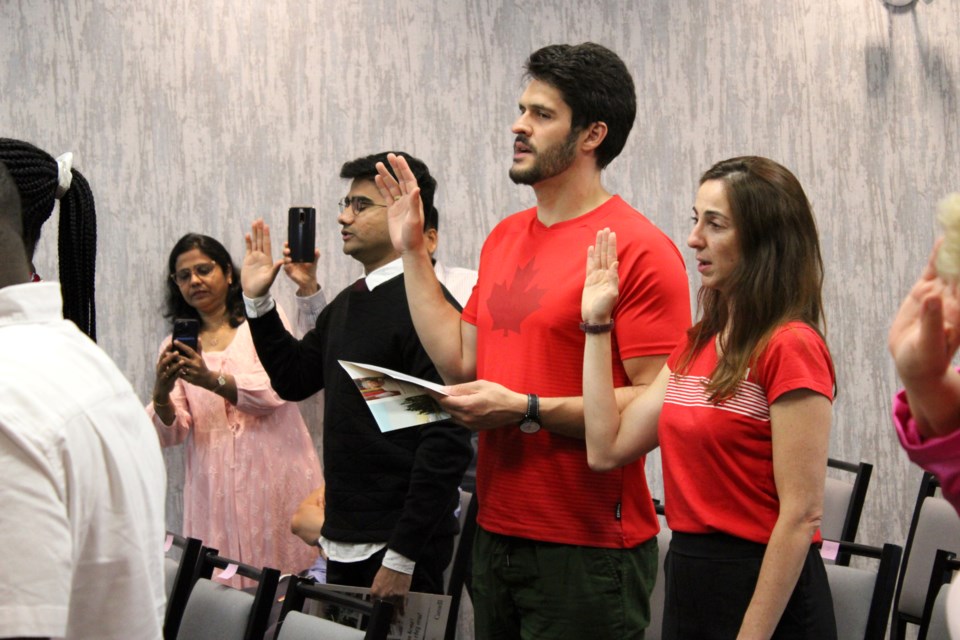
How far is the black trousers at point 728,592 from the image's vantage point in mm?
1692

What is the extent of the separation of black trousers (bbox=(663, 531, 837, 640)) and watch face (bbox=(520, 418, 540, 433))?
1.13ft

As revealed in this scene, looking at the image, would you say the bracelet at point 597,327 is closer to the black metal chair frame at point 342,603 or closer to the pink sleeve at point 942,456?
the black metal chair frame at point 342,603

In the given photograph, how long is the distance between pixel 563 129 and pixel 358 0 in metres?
1.88

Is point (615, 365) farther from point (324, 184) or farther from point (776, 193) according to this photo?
point (324, 184)

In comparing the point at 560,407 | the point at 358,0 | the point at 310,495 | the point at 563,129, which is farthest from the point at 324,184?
the point at 560,407

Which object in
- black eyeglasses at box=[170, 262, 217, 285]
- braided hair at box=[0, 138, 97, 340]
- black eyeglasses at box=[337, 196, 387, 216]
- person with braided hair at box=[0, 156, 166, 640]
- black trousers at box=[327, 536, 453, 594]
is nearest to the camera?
person with braided hair at box=[0, 156, 166, 640]

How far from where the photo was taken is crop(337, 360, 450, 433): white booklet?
203cm

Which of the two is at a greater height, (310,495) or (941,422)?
(941,422)

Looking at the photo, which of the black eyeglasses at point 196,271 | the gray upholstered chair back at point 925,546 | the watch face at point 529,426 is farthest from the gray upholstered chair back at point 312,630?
the black eyeglasses at point 196,271

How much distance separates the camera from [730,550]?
1716 mm

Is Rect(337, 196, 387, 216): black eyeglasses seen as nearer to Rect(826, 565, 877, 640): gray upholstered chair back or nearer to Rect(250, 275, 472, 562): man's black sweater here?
Rect(250, 275, 472, 562): man's black sweater

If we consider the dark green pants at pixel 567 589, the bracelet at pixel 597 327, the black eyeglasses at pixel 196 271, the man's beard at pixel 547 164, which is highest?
the man's beard at pixel 547 164

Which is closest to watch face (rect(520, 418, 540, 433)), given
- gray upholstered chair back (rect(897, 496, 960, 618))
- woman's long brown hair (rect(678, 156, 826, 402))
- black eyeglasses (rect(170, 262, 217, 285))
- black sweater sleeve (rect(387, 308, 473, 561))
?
woman's long brown hair (rect(678, 156, 826, 402))

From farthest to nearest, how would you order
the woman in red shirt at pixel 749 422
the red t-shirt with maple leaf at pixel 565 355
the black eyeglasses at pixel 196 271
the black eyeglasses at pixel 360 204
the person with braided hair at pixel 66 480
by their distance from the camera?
the black eyeglasses at pixel 196 271, the black eyeglasses at pixel 360 204, the red t-shirt with maple leaf at pixel 565 355, the woman in red shirt at pixel 749 422, the person with braided hair at pixel 66 480
